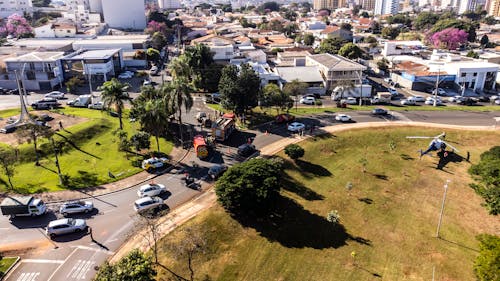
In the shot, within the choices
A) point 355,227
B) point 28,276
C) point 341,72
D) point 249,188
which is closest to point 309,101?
point 341,72

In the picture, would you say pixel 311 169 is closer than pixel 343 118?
Yes

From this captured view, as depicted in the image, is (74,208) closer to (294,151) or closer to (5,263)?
(5,263)

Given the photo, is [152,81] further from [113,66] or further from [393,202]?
[393,202]

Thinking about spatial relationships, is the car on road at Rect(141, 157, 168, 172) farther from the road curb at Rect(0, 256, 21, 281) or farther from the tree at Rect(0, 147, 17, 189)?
the road curb at Rect(0, 256, 21, 281)

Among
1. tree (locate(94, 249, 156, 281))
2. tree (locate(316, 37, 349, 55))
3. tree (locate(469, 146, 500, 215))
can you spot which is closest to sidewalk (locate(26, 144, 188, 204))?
tree (locate(94, 249, 156, 281))

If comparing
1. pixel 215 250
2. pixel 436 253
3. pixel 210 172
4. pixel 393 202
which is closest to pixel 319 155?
pixel 393 202
